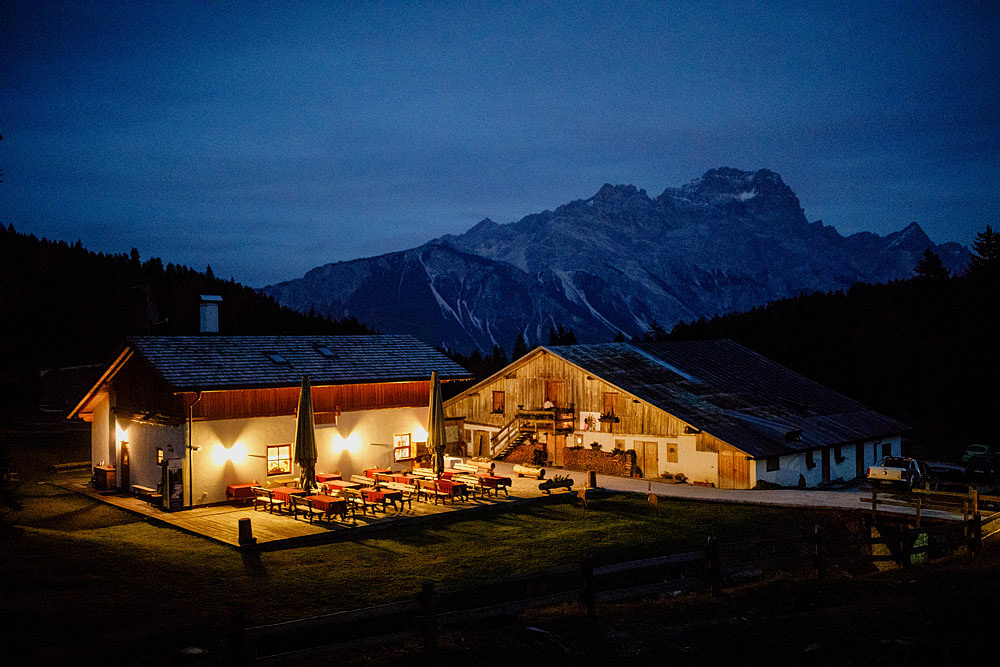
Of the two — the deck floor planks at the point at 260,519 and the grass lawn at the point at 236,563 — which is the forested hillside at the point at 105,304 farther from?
the grass lawn at the point at 236,563

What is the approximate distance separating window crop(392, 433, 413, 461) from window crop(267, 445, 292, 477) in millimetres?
4764

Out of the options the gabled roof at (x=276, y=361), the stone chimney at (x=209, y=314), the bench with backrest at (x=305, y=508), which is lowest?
the bench with backrest at (x=305, y=508)

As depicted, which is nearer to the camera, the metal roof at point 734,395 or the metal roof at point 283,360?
the metal roof at point 283,360

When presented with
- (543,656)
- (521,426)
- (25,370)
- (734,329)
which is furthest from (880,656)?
(734,329)

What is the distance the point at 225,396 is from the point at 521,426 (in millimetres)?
18242

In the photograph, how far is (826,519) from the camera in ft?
86.5

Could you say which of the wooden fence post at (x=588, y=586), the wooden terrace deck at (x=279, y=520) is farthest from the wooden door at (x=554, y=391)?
the wooden fence post at (x=588, y=586)

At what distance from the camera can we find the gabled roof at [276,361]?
2677cm

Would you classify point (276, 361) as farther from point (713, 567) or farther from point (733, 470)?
point (713, 567)

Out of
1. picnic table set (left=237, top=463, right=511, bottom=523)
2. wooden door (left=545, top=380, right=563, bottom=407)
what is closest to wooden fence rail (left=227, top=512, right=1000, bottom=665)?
picnic table set (left=237, top=463, right=511, bottom=523)

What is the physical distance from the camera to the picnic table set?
24.2 metres

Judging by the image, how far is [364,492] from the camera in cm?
2473

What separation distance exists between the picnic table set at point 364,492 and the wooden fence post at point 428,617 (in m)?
13.1

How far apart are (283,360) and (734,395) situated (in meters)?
23.8
